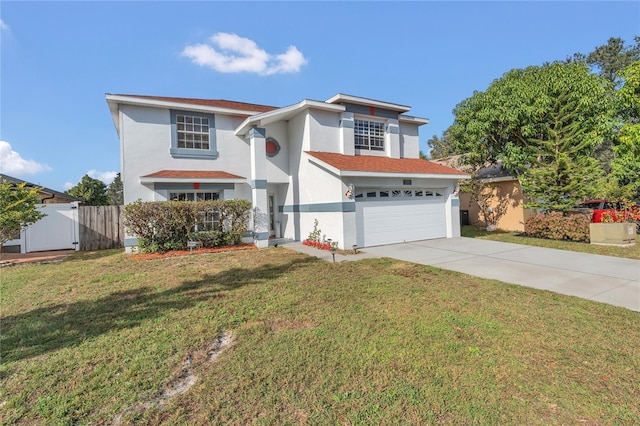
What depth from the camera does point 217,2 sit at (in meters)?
9.60

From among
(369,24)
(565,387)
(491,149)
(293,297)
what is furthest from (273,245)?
(491,149)

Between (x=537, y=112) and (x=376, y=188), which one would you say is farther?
(x=537, y=112)

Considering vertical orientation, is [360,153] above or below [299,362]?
above

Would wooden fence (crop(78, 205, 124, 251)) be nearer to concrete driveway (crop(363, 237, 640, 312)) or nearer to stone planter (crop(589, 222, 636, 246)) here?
concrete driveway (crop(363, 237, 640, 312))

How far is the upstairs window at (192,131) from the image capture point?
12484mm

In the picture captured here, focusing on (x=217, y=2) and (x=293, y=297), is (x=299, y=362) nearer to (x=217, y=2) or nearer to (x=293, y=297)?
(x=293, y=297)

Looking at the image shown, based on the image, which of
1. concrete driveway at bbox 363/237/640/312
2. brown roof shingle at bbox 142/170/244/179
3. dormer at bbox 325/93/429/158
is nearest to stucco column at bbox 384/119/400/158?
dormer at bbox 325/93/429/158

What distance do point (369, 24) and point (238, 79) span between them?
25.9ft

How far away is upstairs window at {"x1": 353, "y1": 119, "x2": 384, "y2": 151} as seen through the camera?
1373 cm

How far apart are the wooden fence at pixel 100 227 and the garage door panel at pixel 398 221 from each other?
10.2 metres

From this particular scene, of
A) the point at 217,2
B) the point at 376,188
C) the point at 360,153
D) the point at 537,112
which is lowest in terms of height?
the point at 376,188

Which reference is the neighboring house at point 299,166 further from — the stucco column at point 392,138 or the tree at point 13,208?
the tree at point 13,208

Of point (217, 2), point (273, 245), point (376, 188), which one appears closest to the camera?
point (217, 2)

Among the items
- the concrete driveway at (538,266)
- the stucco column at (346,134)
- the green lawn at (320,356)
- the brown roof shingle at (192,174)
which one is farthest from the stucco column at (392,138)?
the green lawn at (320,356)
